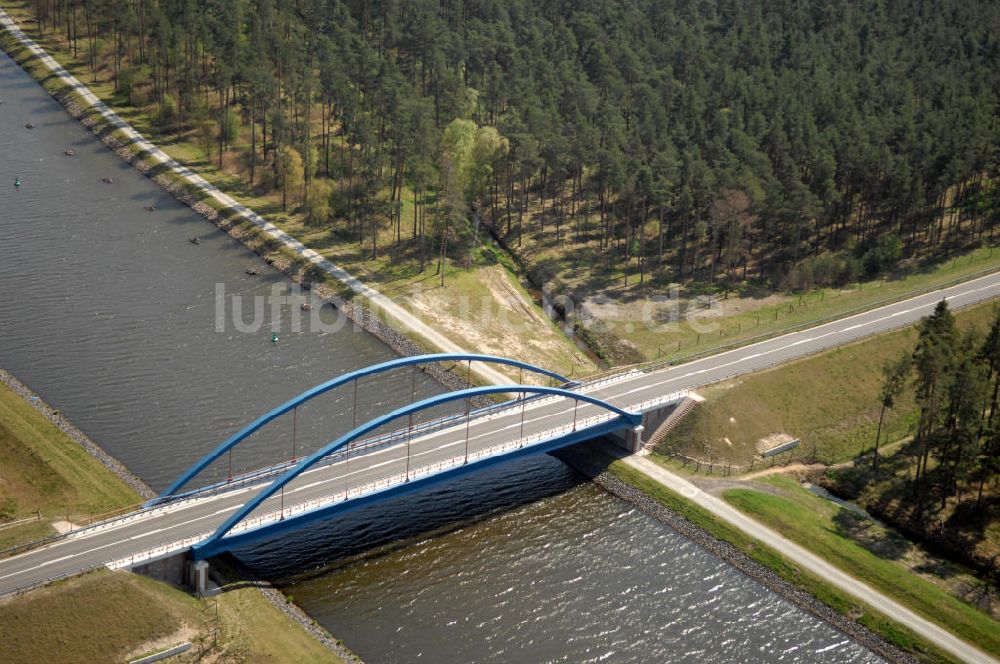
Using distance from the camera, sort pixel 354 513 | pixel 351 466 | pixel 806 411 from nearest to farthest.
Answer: pixel 351 466 → pixel 354 513 → pixel 806 411

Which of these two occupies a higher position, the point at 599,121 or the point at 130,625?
the point at 599,121

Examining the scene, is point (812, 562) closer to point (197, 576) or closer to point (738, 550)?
point (738, 550)

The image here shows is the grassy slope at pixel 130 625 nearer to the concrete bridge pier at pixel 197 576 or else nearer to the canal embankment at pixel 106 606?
the canal embankment at pixel 106 606

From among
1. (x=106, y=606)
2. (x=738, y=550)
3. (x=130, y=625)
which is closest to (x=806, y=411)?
(x=738, y=550)

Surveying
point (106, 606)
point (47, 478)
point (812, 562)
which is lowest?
point (812, 562)

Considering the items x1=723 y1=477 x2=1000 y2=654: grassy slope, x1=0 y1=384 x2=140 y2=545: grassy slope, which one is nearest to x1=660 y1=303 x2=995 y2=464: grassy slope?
x1=723 y1=477 x2=1000 y2=654: grassy slope

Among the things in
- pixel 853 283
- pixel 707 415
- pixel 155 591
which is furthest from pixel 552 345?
pixel 155 591

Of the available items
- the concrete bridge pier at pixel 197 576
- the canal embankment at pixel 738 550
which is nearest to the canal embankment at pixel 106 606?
the concrete bridge pier at pixel 197 576
